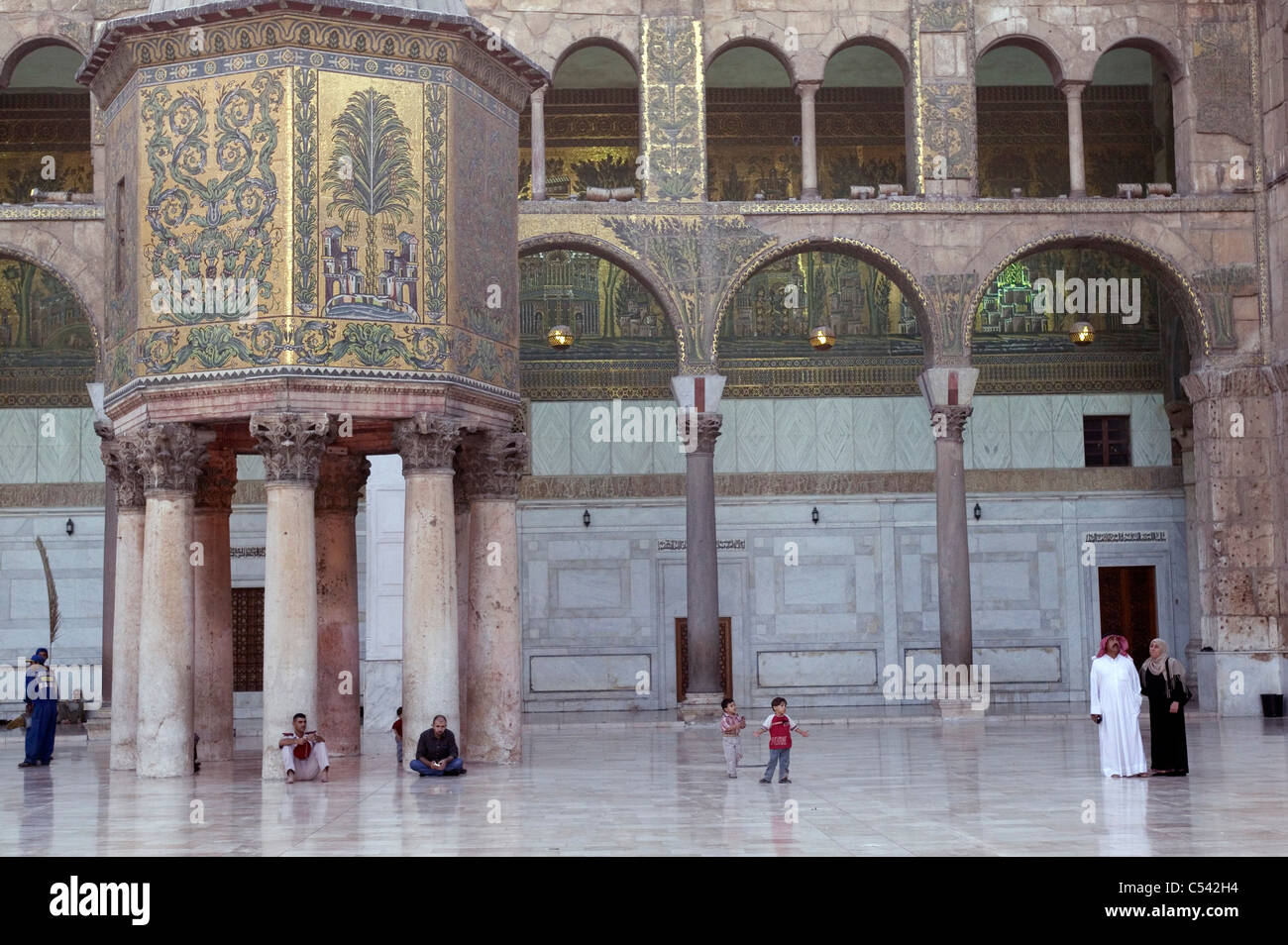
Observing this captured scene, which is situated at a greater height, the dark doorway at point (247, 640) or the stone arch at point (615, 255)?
the stone arch at point (615, 255)

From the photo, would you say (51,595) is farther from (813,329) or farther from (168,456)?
(813,329)

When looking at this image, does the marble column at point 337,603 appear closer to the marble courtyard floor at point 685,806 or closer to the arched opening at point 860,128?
the marble courtyard floor at point 685,806

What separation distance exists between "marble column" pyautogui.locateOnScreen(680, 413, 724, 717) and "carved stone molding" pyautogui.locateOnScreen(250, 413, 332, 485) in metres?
8.50

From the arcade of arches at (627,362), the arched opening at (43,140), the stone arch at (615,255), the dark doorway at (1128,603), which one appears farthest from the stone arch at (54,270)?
the dark doorway at (1128,603)

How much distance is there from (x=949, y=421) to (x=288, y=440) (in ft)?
35.5

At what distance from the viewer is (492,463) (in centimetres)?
1489

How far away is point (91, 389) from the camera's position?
67.6 ft

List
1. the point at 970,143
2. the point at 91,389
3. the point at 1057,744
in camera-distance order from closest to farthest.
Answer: the point at 1057,744, the point at 91,389, the point at 970,143

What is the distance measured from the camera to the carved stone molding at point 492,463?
1490 centimetres

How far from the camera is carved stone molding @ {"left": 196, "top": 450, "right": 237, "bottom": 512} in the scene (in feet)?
51.9

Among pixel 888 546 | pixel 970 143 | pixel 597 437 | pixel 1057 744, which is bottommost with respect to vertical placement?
pixel 1057 744

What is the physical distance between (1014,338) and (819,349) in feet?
10.2

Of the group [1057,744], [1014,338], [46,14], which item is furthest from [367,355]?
[1014,338]

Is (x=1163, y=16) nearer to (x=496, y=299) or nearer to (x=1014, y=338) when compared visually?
(x=1014, y=338)
